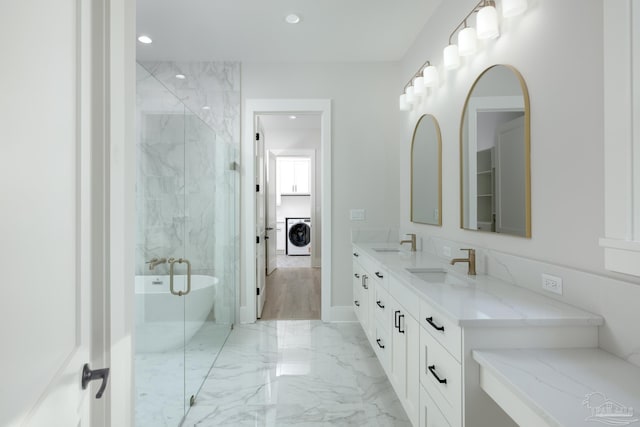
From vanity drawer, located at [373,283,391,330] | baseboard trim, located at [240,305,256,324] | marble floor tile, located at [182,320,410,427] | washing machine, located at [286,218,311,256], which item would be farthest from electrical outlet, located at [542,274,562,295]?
washing machine, located at [286,218,311,256]

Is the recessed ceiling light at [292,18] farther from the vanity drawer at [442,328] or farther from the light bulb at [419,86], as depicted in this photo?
the vanity drawer at [442,328]

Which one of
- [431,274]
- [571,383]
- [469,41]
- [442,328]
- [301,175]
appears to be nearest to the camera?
[571,383]

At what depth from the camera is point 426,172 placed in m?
2.82

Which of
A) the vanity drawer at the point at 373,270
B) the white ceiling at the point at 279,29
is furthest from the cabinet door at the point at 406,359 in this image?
the white ceiling at the point at 279,29

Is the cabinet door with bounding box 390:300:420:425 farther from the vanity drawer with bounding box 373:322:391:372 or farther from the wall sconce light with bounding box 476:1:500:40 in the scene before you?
the wall sconce light with bounding box 476:1:500:40

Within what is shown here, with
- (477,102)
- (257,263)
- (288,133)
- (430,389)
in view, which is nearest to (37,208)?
(430,389)

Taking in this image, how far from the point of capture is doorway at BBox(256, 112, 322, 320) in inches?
165

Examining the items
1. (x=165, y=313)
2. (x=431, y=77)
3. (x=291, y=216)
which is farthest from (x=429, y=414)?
(x=291, y=216)

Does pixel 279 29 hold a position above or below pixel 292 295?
above

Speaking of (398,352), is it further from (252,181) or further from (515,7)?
(252,181)

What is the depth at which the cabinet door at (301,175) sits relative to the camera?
311 inches

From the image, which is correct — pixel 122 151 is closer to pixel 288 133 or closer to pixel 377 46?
pixel 377 46

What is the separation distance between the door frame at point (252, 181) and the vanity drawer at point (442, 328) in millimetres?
2064

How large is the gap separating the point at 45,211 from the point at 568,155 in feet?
5.41
